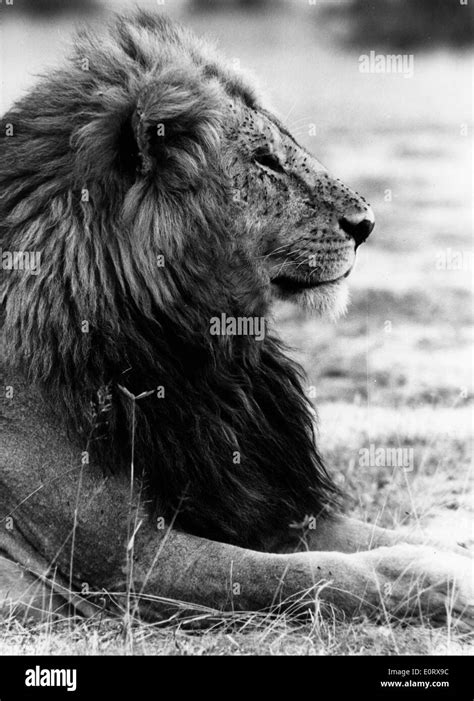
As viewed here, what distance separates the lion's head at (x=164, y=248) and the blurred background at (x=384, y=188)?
0.42m

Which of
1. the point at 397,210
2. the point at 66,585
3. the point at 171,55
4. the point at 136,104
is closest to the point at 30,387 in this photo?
the point at 66,585

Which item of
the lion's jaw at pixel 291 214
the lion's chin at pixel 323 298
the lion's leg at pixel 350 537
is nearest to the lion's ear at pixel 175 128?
the lion's jaw at pixel 291 214

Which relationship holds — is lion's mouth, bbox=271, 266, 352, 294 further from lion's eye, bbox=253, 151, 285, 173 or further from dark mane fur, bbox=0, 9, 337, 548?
lion's eye, bbox=253, 151, 285, 173

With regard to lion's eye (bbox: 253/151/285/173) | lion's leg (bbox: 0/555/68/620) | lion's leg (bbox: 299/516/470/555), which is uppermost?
lion's eye (bbox: 253/151/285/173)

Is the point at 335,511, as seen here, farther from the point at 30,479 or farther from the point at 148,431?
the point at 30,479

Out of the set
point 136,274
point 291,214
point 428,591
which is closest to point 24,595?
point 136,274

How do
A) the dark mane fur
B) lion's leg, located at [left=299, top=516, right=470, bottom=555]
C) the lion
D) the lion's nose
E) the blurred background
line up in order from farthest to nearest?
the blurred background < lion's leg, located at [left=299, top=516, right=470, bottom=555] < the lion's nose < the dark mane fur < the lion

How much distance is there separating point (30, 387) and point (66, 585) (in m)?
0.78

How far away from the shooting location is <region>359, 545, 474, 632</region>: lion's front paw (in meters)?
4.18

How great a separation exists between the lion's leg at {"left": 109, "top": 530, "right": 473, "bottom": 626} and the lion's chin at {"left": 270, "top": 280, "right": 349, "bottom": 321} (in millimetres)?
1082

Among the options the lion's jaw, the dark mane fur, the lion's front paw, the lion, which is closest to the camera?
the lion's front paw

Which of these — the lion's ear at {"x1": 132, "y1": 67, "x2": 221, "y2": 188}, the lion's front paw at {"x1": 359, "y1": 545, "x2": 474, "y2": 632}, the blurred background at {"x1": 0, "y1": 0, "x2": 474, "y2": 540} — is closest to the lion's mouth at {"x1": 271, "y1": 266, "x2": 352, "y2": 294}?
the blurred background at {"x1": 0, "y1": 0, "x2": 474, "y2": 540}

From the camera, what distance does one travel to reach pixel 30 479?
441 cm
